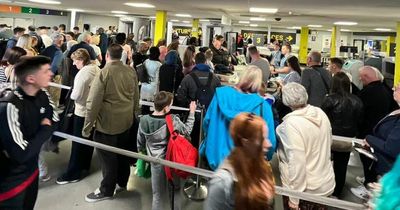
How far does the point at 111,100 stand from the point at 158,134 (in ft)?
2.25

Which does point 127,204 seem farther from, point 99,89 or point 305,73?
point 305,73

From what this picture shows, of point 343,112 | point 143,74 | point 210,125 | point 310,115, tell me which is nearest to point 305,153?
point 310,115

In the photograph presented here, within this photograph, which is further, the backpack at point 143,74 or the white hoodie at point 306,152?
the backpack at point 143,74

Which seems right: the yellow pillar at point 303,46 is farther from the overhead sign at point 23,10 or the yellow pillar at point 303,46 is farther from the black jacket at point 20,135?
the black jacket at point 20,135

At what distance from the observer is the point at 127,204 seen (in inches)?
155

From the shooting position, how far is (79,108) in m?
4.23

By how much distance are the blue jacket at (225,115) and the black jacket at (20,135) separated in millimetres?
1145

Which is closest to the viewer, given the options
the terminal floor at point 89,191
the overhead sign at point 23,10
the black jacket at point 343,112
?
the terminal floor at point 89,191

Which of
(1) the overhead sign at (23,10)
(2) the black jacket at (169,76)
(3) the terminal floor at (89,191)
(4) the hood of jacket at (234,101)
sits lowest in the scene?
(3) the terminal floor at (89,191)

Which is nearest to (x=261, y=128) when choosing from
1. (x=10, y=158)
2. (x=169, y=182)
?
(x=10, y=158)

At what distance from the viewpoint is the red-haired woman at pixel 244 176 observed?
1623mm

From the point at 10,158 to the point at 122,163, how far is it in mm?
1950

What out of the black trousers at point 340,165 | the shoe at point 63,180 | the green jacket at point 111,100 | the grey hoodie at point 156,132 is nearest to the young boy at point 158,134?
the grey hoodie at point 156,132

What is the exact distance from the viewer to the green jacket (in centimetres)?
370
